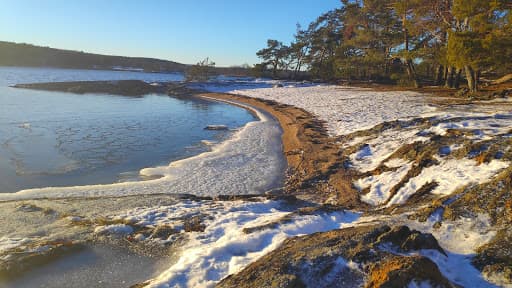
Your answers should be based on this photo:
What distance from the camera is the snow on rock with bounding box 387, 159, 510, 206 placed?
6172 millimetres

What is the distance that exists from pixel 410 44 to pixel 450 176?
80.9 feet

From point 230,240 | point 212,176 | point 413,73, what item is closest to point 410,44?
point 413,73

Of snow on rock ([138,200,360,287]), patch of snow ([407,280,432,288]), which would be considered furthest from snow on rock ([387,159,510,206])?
patch of snow ([407,280,432,288])

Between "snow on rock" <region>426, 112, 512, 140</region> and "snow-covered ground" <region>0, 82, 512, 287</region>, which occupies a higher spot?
"snow on rock" <region>426, 112, 512, 140</region>

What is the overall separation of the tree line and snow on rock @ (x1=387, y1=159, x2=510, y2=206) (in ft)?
31.8

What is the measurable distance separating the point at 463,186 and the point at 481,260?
2.37 meters

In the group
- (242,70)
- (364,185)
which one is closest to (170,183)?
(364,185)

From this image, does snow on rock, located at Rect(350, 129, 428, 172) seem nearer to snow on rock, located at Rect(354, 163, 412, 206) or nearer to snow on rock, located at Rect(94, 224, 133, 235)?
snow on rock, located at Rect(354, 163, 412, 206)

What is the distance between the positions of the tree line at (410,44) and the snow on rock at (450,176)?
31.8 ft

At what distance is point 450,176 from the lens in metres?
6.76

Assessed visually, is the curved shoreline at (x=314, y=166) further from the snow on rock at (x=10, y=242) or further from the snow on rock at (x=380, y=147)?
the snow on rock at (x=10, y=242)

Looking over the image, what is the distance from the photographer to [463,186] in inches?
236

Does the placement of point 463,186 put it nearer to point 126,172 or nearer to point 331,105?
point 126,172

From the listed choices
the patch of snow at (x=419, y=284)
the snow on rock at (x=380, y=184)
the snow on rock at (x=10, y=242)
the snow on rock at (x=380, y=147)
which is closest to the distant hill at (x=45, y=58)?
the snow on rock at (x=380, y=147)
